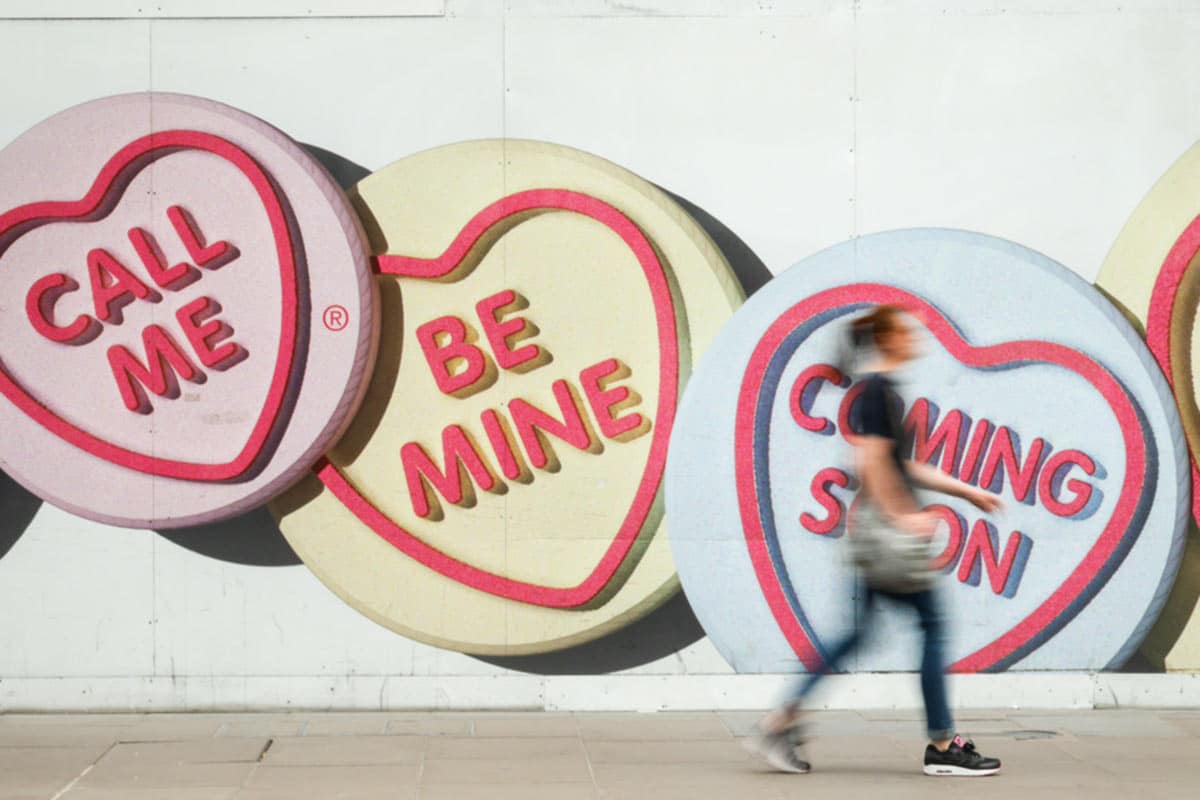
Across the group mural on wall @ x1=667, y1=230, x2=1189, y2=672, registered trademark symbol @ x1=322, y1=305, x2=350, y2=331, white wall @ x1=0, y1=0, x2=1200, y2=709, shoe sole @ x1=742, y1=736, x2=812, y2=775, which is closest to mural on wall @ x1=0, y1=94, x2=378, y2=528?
registered trademark symbol @ x1=322, y1=305, x2=350, y2=331

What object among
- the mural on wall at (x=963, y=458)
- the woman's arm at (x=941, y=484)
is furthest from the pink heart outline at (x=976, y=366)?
the woman's arm at (x=941, y=484)

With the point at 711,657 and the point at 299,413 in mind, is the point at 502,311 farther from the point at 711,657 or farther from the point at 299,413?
the point at 711,657

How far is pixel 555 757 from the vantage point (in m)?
7.13

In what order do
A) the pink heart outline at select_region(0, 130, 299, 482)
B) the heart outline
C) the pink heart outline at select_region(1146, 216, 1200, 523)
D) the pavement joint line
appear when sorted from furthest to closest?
the pink heart outline at select_region(1146, 216, 1200, 523) → the heart outline → the pink heart outline at select_region(0, 130, 299, 482) → the pavement joint line

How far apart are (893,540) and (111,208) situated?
4.18 metres

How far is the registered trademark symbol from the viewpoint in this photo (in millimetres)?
8109

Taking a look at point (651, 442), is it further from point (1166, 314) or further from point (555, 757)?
point (1166, 314)

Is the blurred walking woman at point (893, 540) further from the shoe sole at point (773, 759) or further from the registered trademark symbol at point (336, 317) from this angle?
the registered trademark symbol at point (336, 317)

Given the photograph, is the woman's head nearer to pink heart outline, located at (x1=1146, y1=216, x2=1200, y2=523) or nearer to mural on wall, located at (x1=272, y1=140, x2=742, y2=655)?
mural on wall, located at (x1=272, y1=140, x2=742, y2=655)

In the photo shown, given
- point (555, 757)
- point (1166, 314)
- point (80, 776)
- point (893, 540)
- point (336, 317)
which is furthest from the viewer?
point (1166, 314)

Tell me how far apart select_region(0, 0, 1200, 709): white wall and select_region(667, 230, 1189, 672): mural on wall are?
0.26 meters

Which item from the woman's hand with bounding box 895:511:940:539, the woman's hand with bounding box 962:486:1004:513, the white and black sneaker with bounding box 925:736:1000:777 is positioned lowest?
the white and black sneaker with bounding box 925:736:1000:777

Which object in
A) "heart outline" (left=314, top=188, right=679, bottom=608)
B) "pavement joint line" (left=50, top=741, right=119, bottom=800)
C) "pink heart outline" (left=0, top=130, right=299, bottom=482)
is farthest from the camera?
"heart outline" (left=314, top=188, right=679, bottom=608)

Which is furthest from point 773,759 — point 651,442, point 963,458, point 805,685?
point 963,458
